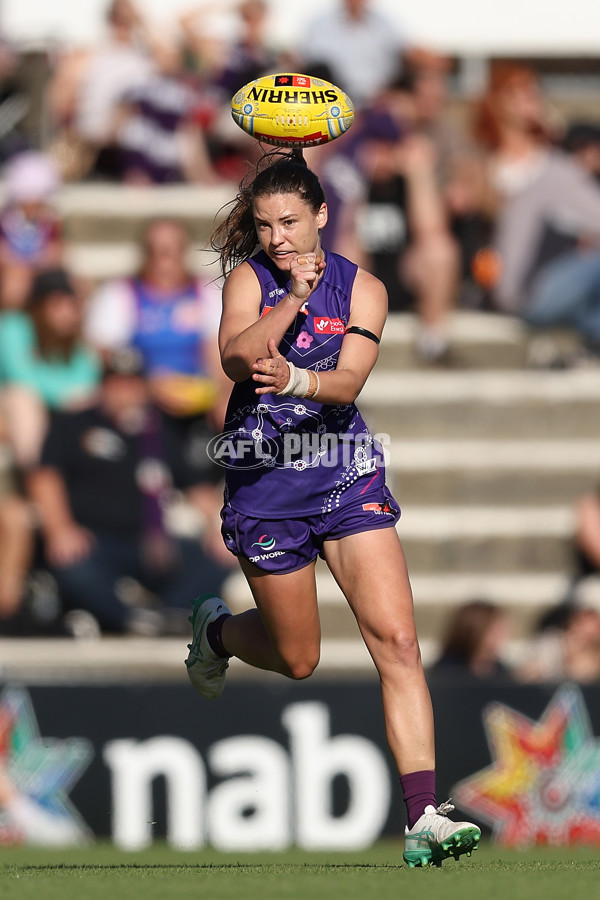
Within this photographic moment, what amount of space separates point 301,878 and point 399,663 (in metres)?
0.83

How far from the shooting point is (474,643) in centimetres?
923

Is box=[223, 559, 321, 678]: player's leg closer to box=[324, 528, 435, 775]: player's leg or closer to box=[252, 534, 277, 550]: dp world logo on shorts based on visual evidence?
box=[252, 534, 277, 550]: dp world logo on shorts

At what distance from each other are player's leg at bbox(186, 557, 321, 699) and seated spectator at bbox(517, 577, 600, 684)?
140 inches

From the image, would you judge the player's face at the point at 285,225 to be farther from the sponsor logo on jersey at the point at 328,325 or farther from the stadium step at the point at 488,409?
the stadium step at the point at 488,409

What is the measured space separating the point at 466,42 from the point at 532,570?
5130 mm

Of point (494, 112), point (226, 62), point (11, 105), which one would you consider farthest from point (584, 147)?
point (11, 105)

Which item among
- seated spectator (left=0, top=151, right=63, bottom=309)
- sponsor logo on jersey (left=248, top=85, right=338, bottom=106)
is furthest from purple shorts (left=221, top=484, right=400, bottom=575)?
seated spectator (left=0, top=151, right=63, bottom=309)

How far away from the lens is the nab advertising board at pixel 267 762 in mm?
8547

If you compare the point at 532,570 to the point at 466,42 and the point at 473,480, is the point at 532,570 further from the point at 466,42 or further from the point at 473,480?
the point at 466,42

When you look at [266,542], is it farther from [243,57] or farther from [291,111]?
[243,57]

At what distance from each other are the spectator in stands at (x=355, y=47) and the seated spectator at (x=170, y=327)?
96.5 inches

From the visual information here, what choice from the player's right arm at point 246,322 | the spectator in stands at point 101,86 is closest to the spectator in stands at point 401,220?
the spectator in stands at point 101,86

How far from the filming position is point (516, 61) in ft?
44.9

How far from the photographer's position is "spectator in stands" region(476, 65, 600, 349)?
37.7ft
